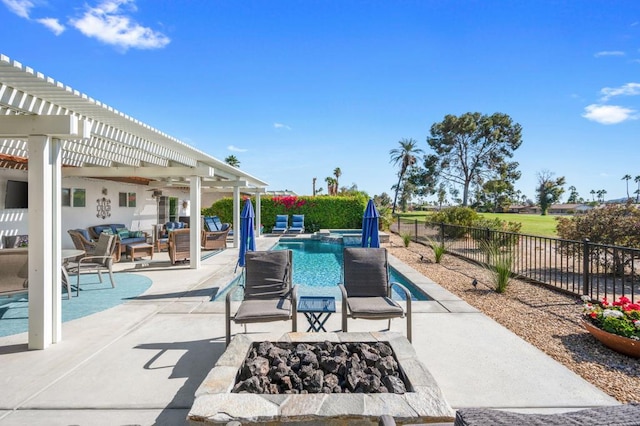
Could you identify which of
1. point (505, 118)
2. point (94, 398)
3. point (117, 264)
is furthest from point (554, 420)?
point (505, 118)

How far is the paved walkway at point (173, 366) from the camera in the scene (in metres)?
2.75

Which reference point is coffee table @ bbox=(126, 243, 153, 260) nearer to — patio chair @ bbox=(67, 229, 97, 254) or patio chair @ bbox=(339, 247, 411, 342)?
patio chair @ bbox=(67, 229, 97, 254)

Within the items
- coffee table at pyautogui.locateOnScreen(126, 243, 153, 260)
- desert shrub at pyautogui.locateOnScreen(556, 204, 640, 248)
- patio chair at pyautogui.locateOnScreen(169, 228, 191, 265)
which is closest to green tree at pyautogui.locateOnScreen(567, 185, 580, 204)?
desert shrub at pyautogui.locateOnScreen(556, 204, 640, 248)

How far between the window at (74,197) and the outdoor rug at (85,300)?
464cm

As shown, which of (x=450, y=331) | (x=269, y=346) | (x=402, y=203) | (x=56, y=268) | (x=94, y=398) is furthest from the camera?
(x=402, y=203)

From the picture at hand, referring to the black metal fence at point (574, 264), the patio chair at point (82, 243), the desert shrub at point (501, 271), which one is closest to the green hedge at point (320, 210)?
the black metal fence at point (574, 264)

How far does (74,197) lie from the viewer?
11.4 m

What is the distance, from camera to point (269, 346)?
3047 millimetres

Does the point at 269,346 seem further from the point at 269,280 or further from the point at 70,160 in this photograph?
the point at 70,160

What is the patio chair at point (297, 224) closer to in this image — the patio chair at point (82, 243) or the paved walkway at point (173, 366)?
the patio chair at point (82, 243)

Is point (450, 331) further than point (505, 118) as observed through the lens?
No

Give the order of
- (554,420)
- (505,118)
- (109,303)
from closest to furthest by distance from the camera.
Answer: (554,420), (109,303), (505,118)

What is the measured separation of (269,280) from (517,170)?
146 ft

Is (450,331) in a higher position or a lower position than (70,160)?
lower
